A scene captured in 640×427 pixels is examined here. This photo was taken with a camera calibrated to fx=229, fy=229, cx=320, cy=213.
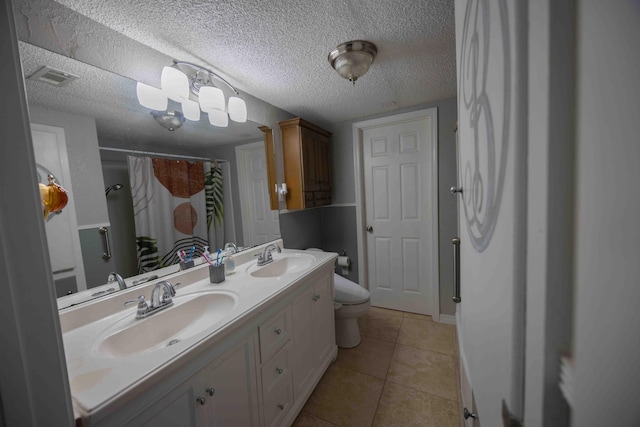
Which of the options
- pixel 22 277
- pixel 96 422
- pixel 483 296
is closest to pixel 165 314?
pixel 96 422

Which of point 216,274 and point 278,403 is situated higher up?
point 216,274

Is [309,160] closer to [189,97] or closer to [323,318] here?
[189,97]

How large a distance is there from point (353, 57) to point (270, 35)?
1.53 ft

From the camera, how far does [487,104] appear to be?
40cm

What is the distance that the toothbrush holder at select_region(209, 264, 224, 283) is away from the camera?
133cm

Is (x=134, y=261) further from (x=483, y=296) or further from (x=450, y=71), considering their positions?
(x=450, y=71)

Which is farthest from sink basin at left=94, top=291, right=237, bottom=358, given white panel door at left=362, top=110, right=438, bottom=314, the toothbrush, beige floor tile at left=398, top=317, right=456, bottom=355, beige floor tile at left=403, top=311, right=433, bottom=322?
beige floor tile at left=403, top=311, right=433, bottom=322

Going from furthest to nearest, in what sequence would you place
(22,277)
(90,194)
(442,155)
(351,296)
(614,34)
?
(442,155) < (351,296) < (90,194) < (22,277) < (614,34)

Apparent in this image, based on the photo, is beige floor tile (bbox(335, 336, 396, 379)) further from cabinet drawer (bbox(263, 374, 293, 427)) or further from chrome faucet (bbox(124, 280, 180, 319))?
chrome faucet (bbox(124, 280, 180, 319))

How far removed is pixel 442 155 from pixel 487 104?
→ 2.02 meters

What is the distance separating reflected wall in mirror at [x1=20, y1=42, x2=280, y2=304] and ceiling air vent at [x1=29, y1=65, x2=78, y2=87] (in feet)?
0.03

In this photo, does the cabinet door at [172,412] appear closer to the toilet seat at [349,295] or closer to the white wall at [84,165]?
the white wall at [84,165]

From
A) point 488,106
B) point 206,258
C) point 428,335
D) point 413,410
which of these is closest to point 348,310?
point 413,410

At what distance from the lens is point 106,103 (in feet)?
3.54
